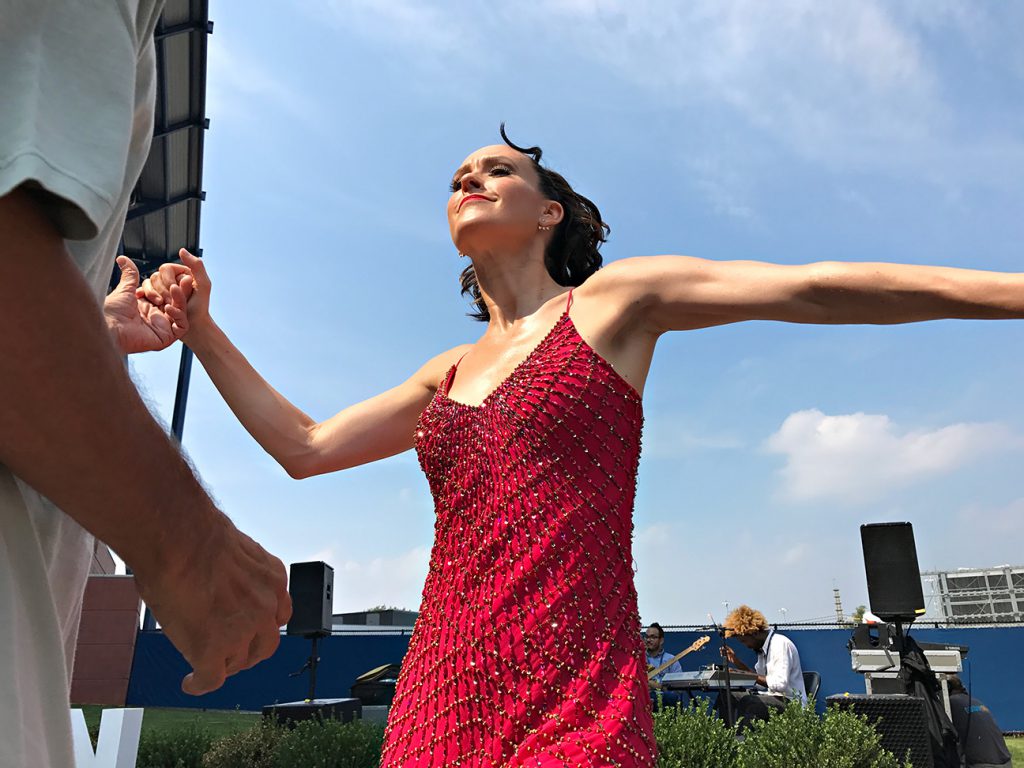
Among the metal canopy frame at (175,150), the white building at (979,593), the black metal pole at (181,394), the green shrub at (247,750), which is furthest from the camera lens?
the white building at (979,593)

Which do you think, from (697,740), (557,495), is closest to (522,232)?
(557,495)

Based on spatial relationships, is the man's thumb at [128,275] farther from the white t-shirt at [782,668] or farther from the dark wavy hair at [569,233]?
the white t-shirt at [782,668]

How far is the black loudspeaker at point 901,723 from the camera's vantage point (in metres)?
6.25

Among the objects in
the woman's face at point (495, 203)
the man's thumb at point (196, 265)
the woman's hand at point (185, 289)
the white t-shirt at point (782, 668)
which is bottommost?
the white t-shirt at point (782, 668)

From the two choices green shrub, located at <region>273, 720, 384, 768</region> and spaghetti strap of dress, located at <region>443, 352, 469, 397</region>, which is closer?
spaghetti strap of dress, located at <region>443, 352, 469, 397</region>

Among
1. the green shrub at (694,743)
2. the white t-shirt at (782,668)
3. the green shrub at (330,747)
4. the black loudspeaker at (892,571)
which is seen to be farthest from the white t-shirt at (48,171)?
the white t-shirt at (782,668)

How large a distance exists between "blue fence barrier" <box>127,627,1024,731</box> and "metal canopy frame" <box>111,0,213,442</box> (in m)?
6.63

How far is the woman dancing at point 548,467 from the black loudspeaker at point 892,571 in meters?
7.21

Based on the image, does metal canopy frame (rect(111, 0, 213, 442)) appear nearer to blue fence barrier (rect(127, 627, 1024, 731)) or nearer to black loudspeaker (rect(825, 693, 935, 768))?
blue fence barrier (rect(127, 627, 1024, 731))

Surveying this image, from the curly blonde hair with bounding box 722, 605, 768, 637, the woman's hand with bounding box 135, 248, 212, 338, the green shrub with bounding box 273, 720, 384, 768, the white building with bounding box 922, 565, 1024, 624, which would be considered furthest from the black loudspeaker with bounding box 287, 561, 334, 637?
the white building with bounding box 922, 565, 1024, 624

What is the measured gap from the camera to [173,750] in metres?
7.49

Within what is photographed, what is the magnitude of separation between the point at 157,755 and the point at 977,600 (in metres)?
30.6

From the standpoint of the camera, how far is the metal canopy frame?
13625 mm

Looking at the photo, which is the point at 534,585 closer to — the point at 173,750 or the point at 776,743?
the point at 776,743
